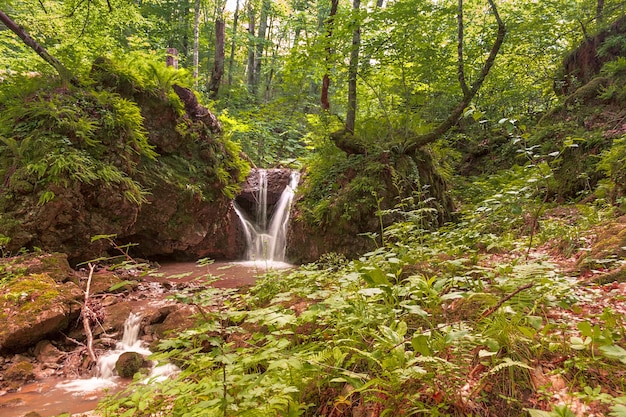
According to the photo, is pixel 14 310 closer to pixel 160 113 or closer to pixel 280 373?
pixel 280 373

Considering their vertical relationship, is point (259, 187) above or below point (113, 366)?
above

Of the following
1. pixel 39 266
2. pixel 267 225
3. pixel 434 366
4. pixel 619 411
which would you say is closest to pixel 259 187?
pixel 267 225

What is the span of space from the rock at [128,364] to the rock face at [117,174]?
1.60 meters

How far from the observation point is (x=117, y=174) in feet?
21.4

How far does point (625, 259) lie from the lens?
244cm

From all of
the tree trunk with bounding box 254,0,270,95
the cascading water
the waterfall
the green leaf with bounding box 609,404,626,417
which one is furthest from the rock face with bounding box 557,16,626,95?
the tree trunk with bounding box 254,0,270,95

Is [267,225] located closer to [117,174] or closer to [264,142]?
[117,174]

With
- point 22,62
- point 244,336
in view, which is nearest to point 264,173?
point 22,62

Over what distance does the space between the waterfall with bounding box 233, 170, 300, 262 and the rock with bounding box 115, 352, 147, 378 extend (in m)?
6.22

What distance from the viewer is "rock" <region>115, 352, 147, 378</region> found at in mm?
3785

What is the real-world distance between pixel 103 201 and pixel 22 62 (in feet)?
22.8

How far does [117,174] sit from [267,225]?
18.2 ft

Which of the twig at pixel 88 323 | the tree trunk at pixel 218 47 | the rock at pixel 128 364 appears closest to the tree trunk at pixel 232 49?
the tree trunk at pixel 218 47

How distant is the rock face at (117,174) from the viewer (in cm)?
564
